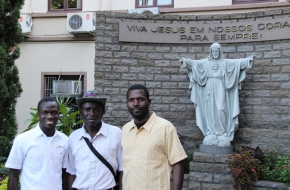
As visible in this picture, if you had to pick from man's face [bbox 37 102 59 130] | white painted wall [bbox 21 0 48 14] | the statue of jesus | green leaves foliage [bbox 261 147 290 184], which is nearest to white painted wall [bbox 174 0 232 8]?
the statue of jesus

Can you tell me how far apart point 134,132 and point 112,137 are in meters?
0.20

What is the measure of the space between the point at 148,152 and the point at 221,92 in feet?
12.7

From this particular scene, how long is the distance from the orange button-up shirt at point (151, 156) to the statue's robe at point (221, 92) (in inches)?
144

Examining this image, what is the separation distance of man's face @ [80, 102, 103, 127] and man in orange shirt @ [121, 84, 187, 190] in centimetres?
29

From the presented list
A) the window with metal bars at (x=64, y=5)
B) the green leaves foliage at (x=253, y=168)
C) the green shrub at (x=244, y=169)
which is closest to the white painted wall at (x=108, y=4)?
the window with metal bars at (x=64, y=5)

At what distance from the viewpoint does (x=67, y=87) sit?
34.0 ft

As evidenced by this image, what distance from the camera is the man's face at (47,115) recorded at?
9.01 ft

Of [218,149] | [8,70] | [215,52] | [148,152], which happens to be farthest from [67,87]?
[148,152]

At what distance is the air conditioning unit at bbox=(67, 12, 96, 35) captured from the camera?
10.1 meters

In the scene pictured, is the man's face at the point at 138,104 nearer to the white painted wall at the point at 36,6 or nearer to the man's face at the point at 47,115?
the man's face at the point at 47,115

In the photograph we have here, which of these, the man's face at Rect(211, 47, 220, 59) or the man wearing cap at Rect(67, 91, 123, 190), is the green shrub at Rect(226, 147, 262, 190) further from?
the man wearing cap at Rect(67, 91, 123, 190)

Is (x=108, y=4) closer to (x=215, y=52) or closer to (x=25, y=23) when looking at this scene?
(x=25, y=23)

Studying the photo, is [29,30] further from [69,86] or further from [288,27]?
[288,27]

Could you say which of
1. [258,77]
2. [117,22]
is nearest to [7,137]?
[117,22]
